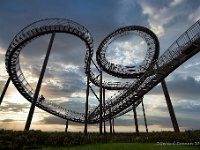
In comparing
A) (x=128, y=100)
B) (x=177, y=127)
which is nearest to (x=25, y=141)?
(x=128, y=100)

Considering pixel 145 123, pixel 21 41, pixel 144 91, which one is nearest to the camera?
pixel 144 91

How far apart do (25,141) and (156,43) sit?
1979 cm

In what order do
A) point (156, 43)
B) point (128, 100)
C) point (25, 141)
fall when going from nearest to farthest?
1. point (25, 141)
2. point (128, 100)
3. point (156, 43)

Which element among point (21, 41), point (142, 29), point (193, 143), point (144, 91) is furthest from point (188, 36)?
point (21, 41)

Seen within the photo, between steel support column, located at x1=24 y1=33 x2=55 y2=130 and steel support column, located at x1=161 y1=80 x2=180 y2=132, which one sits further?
steel support column, located at x1=161 y1=80 x2=180 y2=132

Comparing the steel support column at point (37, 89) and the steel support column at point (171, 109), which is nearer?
the steel support column at point (37, 89)

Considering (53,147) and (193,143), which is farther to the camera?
(193,143)

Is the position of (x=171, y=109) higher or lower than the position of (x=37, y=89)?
lower

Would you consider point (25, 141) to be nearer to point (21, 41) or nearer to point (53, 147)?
point (53, 147)

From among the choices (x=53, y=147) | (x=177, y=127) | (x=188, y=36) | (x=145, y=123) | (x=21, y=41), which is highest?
(x=21, y=41)

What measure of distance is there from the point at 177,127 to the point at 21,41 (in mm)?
18819

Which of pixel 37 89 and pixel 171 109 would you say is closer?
pixel 37 89

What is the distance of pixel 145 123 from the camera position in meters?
30.0

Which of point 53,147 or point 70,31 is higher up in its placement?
point 70,31
